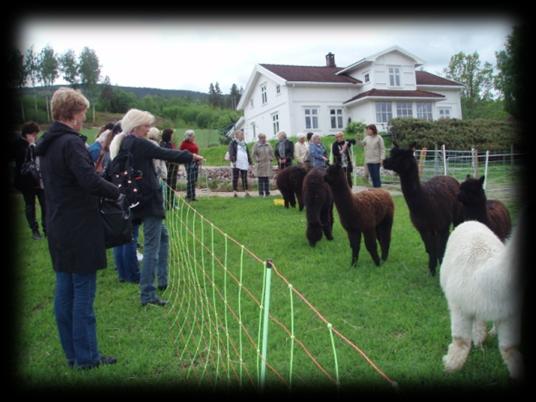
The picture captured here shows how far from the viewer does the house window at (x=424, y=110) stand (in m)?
30.3

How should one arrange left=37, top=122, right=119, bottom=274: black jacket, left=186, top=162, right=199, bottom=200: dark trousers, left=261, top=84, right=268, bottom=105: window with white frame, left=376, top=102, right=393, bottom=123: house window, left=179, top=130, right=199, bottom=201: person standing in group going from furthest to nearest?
left=261, top=84, right=268, bottom=105: window with white frame
left=376, top=102, right=393, bottom=123: house window
left=186, top=162, right=199, bottom=200: dark trousers
left=179, top=130, right=199, bottom=201: person standing in group
left=37, top=122, right=119, bottom=274: black jacket

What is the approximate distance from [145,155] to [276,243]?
3353 mm

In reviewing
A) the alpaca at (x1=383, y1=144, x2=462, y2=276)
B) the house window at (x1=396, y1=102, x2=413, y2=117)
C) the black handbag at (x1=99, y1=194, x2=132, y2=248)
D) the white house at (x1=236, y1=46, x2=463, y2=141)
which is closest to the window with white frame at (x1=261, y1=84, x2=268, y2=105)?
the white house at (x1=236, y1=46, x2=463, y2=141)

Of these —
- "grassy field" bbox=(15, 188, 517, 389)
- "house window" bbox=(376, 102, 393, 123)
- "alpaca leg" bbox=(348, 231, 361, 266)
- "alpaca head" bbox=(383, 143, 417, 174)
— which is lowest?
"grassy field" bbox=(15, 188, 517, 389)

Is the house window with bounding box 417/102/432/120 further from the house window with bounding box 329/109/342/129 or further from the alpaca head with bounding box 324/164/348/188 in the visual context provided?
the alpaca head with bounding box 324/164/348/188

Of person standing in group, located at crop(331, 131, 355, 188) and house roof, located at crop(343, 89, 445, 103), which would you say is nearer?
person standing in group, located at crop(331, 131, 355, 188)

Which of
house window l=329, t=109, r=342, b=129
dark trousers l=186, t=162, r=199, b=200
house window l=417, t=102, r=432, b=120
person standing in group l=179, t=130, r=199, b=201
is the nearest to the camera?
person standing in group l=179, t=130, r=199, b=201

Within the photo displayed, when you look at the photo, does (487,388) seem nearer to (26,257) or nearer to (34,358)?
(34,358)

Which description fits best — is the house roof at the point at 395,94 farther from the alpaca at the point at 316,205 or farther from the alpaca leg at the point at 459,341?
the alpaca leg at the point at 459,341

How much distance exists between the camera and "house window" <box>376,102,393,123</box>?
94.9 ft

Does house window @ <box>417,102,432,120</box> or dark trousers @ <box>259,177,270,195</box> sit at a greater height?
house window @ <box>417,102,432,120</box>

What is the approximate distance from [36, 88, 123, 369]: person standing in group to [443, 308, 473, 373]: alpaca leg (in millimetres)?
2556

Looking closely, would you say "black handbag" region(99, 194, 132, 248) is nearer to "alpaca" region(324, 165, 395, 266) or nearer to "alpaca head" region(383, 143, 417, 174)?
"alpaca" region(324, 165, 395, 266)

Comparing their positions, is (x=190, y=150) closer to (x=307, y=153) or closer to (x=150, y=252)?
(x=307, y=153)
